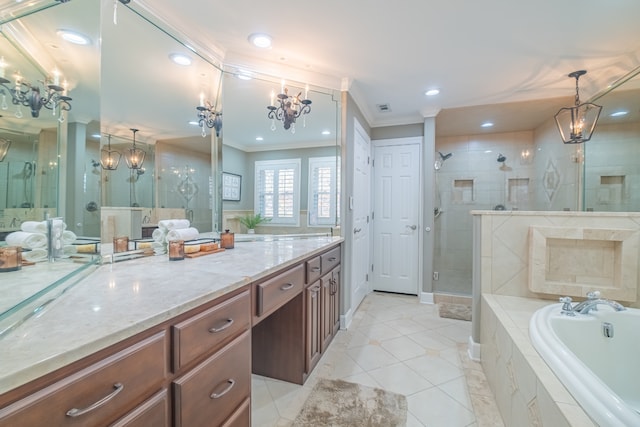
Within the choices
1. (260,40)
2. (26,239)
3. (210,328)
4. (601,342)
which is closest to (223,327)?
(210,328)

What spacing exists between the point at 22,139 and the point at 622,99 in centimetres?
419

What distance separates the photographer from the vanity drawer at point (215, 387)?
0.85 m

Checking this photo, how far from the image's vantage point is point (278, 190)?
2.48 m

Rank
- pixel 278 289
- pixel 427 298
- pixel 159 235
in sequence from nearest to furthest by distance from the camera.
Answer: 1. pixel 278 289
2. pixel 159 235
3. pixel 427 298

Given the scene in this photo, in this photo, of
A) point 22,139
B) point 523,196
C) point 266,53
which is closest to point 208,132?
point 266,53

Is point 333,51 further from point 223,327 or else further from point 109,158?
point 223,327

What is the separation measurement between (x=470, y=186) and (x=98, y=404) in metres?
4.38

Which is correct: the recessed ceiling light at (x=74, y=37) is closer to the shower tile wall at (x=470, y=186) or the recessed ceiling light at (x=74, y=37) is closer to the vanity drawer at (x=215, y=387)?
the vanity drawer at (x=215, y=387)

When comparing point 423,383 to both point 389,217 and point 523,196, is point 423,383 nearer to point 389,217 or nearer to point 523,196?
point 389,217

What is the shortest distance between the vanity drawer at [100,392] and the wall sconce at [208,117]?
1.60 meters

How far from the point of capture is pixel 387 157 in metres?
3.70

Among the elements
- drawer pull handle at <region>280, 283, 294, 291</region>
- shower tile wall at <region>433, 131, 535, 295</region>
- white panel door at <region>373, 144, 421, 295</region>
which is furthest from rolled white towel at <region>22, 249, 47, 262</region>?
shower tile wall at <region>433, 131, 535, 295</region>

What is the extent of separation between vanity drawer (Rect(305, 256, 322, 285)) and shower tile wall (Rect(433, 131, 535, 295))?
2386 millimetres

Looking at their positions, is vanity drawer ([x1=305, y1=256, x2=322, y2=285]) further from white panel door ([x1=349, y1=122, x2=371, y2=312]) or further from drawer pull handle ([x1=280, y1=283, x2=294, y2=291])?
white panel door ([x1=349, y1=122, x2=371, y2=312])
